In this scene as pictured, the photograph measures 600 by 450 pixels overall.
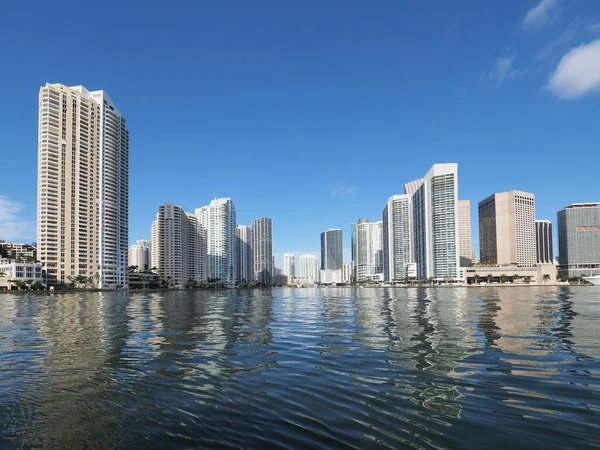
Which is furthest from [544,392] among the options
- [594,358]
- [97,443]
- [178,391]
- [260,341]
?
[260,341]

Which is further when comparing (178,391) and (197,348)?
(197,348)

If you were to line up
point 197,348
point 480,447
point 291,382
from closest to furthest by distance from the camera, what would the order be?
point 480,447 → point 291,382 → point 197,348

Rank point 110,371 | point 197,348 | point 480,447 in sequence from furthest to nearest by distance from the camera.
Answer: point 197,348
point 110,371
point 480,447

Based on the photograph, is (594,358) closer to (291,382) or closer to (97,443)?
(291,382)

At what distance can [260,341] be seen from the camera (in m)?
26.5

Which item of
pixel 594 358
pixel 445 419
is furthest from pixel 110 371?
pixel 594 358

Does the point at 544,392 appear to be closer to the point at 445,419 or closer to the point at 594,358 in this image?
the point at 445,419

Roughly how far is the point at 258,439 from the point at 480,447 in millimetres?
5245

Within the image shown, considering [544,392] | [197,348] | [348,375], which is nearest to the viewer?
[544,392]

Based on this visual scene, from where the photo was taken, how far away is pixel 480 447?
9180 mm

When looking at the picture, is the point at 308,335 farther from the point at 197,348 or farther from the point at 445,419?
the point at 445,419

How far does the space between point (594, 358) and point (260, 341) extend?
18.6 metres

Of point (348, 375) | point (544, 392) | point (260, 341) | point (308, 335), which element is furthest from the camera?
point (308, 335)

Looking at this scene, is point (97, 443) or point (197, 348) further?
point (197, 348)
